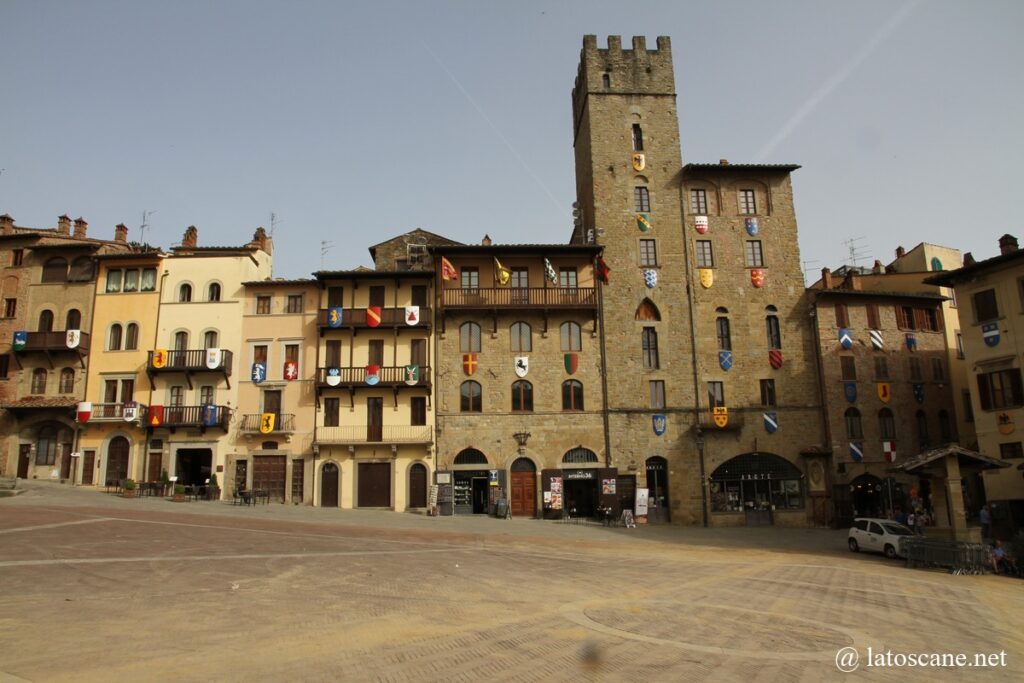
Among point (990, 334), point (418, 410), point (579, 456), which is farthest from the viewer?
point (418, 410)

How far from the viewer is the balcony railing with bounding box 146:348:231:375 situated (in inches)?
1420

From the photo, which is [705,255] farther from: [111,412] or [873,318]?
[111,412]

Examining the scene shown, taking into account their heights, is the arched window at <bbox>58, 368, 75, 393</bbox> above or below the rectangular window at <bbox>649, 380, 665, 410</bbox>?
above

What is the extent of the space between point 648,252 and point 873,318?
1368cm

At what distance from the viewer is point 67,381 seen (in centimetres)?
3706

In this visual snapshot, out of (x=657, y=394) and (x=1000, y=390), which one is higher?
(x=657, y=394)

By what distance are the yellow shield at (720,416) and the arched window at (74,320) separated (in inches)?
1407

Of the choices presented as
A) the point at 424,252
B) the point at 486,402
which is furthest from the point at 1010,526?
the point at 424,252

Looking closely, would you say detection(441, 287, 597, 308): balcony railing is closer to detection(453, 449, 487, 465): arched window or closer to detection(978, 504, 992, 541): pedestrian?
detection(453, 449, 487, 465): arched window

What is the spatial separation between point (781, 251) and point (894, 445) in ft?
41.4

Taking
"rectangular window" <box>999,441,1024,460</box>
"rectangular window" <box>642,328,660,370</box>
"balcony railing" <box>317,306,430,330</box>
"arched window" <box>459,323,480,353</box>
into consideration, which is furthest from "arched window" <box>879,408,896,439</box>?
"balcony railing" <box>317,306,430,330</box>

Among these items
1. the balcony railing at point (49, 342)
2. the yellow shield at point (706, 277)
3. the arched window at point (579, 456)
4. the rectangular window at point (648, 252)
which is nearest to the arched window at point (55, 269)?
the balcony railing at point (49, 342)

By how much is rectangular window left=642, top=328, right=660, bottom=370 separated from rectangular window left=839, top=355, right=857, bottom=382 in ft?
34.6

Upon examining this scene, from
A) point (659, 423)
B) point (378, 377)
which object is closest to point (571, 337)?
point (659, 423)
